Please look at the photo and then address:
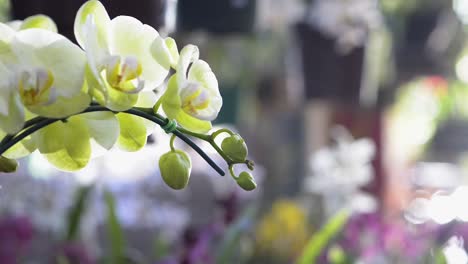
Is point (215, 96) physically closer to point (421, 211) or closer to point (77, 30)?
point (77, 30)

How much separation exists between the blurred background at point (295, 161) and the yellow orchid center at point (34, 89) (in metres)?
0.16

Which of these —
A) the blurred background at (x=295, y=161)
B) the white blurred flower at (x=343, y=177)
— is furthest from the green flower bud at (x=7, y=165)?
the white blurred flower at (x=343, y=177)

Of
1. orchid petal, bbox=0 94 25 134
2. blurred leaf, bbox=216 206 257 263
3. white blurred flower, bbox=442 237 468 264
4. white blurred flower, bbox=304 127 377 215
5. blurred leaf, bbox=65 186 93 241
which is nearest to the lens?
orchid petal, bbox=0 94 25 134

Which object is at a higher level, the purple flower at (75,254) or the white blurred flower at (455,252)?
the white blurred flower at (455,252)

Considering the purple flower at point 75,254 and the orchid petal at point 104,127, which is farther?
the purple flower at point 75,254

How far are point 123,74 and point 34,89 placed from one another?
0.11 ft

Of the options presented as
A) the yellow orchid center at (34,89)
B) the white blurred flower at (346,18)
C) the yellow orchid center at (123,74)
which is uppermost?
the white blurred flower at (346,18)

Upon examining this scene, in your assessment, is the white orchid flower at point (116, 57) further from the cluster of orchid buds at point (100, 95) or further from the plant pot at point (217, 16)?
the plant pot at point (217, 16)

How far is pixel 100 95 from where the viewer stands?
0.88 feet

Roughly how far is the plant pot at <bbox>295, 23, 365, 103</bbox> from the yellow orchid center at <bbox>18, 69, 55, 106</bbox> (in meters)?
0.87

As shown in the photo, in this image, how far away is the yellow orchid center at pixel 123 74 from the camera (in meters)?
0.27

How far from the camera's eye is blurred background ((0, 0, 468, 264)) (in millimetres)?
711

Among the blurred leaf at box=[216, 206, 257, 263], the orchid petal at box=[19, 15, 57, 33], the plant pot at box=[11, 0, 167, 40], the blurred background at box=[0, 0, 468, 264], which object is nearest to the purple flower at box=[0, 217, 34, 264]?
the blurred background at box=[0, 0, 468, 264]

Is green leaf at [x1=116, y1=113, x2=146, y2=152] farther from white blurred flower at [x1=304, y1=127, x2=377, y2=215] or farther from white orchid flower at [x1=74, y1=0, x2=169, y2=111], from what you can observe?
white blurred flower at [x1=304, y1=127, x2=377, y2=215]
